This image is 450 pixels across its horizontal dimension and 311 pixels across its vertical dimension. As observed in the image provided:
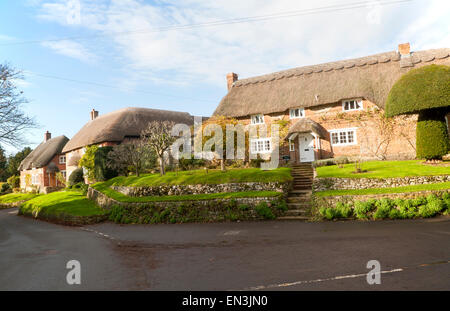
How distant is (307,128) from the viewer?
22891 mm

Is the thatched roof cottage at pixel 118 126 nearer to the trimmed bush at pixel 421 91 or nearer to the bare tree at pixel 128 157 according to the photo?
the bare tree at pixel 128 157

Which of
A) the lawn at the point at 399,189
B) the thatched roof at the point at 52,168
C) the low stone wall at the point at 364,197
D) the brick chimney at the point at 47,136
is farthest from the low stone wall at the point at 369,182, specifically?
the brick chimney at the point at 47,136

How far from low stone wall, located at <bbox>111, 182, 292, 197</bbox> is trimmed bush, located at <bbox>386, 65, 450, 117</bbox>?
279 inches

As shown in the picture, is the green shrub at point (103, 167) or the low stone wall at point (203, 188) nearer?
the low stone wall at point (203, 188)

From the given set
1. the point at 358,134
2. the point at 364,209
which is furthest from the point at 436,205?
the point at 358,134

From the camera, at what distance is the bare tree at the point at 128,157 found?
24094 mm

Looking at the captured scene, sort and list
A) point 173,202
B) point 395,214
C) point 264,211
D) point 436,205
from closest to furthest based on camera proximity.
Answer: point 436,205 < point 395,214 < point 264,211 < point 173,202

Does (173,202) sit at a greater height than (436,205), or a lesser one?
lesser

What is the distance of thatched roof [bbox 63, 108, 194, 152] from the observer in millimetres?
32062

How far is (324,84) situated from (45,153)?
1655 inches

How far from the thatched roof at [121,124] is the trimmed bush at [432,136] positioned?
86.1 feet

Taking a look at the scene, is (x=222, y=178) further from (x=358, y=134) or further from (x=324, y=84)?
(x=324, y=84)

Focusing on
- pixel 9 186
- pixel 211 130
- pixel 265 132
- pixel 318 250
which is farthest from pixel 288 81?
pixel 9 186
